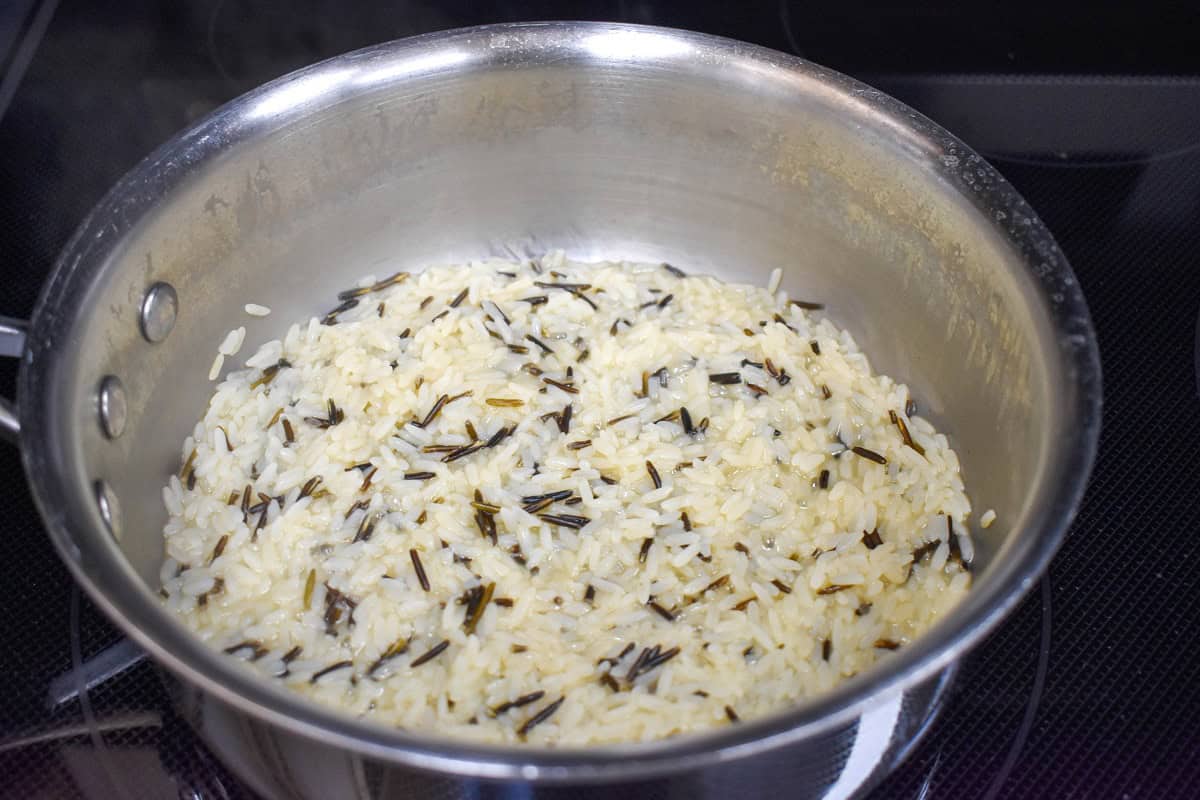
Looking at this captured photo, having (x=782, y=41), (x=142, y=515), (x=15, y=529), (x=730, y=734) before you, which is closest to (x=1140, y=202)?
(x=782, y=41)

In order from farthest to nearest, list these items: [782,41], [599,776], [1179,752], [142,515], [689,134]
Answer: [782,41]
[689,134]
[142,515]
[1179,752]
[599,776]

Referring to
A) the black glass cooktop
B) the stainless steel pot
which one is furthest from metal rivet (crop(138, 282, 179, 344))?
the black glass cooktop

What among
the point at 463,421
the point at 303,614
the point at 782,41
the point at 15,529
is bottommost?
the point at 303,614

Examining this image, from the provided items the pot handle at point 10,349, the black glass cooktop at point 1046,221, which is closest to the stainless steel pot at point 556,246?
the pot handle at point 10,349

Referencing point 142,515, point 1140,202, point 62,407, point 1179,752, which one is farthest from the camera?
point 1140,202

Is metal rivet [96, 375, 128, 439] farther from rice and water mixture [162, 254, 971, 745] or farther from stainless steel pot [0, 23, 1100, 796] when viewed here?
rice and water mixture [162, 254, 971, 745]

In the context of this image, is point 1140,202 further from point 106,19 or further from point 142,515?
point 106,19

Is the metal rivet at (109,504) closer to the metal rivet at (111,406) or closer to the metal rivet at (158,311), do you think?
the metal rivet at (111,406)
